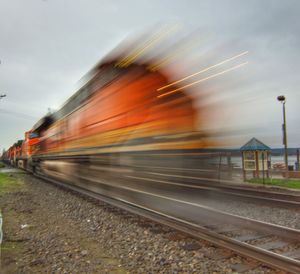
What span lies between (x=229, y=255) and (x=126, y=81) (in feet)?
12.0

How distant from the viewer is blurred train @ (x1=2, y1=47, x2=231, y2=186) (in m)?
5.20

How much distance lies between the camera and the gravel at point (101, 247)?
12.4 feet

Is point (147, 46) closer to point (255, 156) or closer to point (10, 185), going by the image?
point (255, 156)

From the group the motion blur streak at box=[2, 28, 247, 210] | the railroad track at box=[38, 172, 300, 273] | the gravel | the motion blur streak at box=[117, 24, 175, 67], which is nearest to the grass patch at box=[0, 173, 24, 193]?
the gravel

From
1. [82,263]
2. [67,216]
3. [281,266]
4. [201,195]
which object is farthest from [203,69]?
[67,216]

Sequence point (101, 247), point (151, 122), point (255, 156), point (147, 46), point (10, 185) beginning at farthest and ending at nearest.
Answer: point (255, 156)
point (10, 185)
point (147, 46)
point (151, 122)
point (101, 247)

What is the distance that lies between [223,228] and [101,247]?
223cm

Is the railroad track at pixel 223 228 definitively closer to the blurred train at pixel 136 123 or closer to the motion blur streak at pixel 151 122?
the motion blur streak at pixel 151 122

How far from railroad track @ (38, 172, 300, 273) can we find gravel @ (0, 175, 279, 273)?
0.66 feet

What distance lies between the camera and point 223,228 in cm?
549

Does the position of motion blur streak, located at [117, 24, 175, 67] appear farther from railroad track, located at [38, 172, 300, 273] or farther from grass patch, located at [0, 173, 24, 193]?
grass patch, located at [0, 173, 24, 193]

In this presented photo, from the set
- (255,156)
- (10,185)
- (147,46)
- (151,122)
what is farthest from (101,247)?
(255,156)

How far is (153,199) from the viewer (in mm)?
6809

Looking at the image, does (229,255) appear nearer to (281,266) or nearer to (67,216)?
(281,266)
